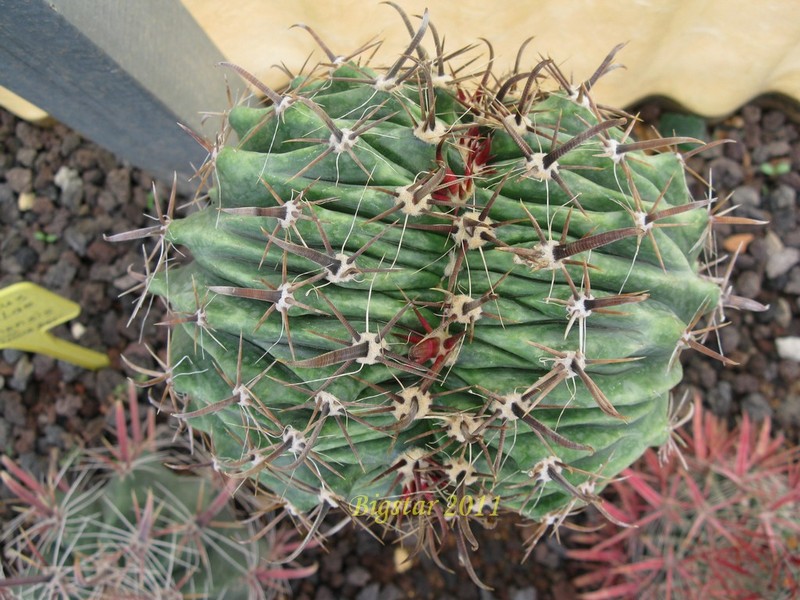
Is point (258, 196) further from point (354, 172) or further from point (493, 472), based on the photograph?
point (493, 472)

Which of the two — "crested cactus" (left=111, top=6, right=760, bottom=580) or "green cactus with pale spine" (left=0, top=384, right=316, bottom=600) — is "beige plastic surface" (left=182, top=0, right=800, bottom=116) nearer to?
"crested cactus" (left=111, top=6, right=760, bottom=580)

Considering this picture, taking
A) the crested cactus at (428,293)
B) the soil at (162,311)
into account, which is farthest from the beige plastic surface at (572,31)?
the crested cactus at (428,293)

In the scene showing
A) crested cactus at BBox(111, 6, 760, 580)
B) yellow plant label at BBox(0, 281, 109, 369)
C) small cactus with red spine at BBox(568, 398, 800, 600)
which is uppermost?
crested cactus at BBox(111, 6, 760, 580)

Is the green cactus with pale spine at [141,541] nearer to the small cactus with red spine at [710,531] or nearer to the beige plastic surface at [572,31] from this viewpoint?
the small cactus with red spine at [710,531]

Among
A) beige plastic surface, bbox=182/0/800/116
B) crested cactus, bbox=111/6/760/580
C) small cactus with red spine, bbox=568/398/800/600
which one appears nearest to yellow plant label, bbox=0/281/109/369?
crested cactus, bbox=111/6/760/580

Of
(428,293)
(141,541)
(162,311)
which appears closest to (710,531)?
(428,293)

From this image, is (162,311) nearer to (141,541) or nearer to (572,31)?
(141,541)
